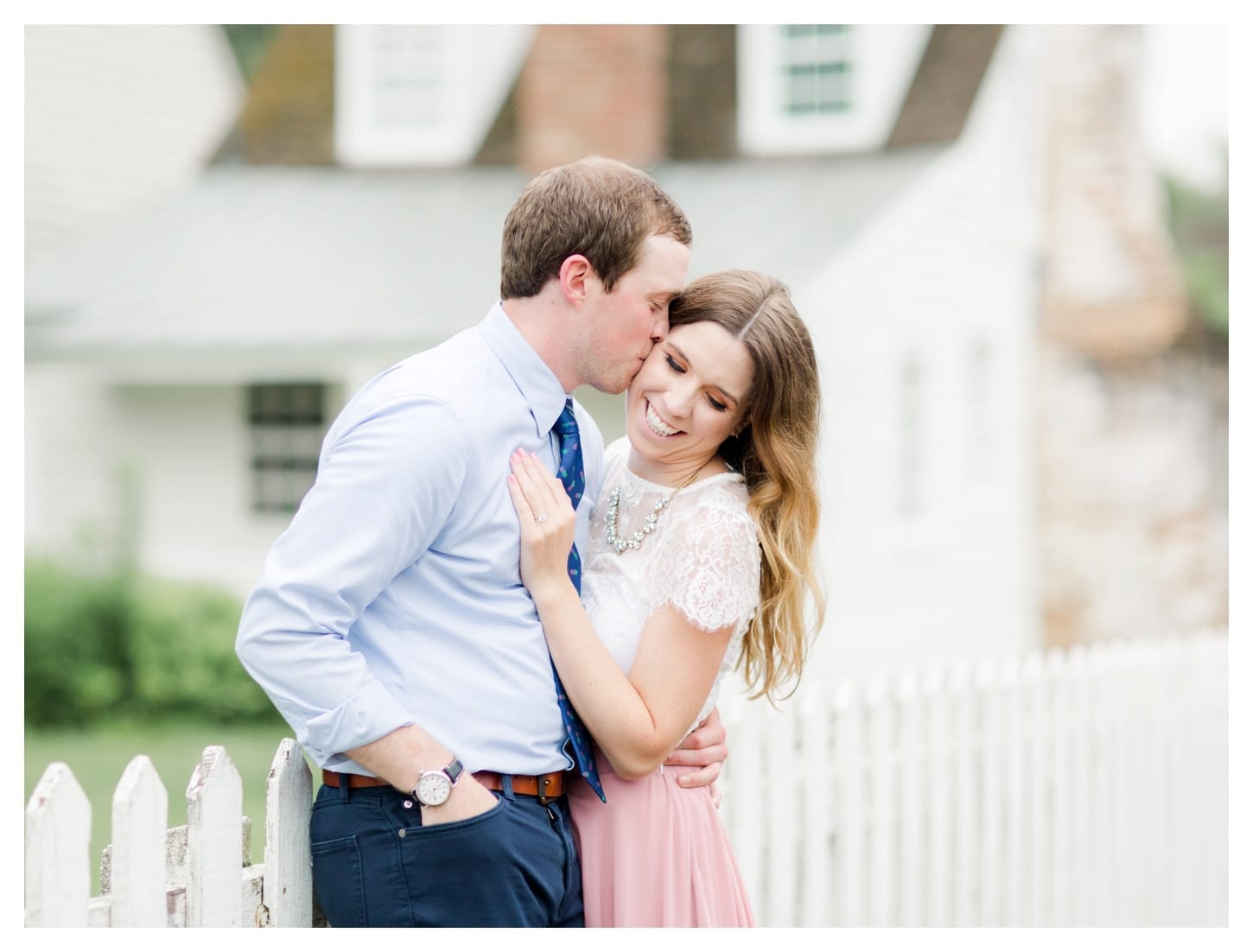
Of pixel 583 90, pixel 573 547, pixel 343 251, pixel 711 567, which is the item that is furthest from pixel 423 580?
pixel 583 90

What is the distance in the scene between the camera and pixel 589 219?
2617mm

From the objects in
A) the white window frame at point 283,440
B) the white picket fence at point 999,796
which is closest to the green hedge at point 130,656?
the white window frame at point 283,440

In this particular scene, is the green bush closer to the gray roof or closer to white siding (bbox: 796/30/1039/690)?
the gray roof

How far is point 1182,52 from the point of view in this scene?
14.8 m

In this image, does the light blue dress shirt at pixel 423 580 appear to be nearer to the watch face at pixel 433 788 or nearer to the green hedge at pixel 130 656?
the watch face at pixel 433 788

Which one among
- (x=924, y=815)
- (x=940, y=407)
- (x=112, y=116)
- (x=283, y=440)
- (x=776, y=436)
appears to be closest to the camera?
(x=776, y=436)

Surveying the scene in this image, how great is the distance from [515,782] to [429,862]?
0.22 metres

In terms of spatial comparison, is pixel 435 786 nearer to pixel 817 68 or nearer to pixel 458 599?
pixel 458 599

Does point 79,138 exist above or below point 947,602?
above

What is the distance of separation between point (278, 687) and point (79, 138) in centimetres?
1215

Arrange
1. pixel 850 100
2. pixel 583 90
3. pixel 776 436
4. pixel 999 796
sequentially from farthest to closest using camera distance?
pixel 850 100
pixel 583 90
pixel 999 796
pixel 776 436

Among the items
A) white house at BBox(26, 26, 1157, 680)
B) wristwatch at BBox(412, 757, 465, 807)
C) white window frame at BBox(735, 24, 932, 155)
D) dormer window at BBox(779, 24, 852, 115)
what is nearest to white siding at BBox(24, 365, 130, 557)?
white house at BBox(26, 26, 1157, 680)
